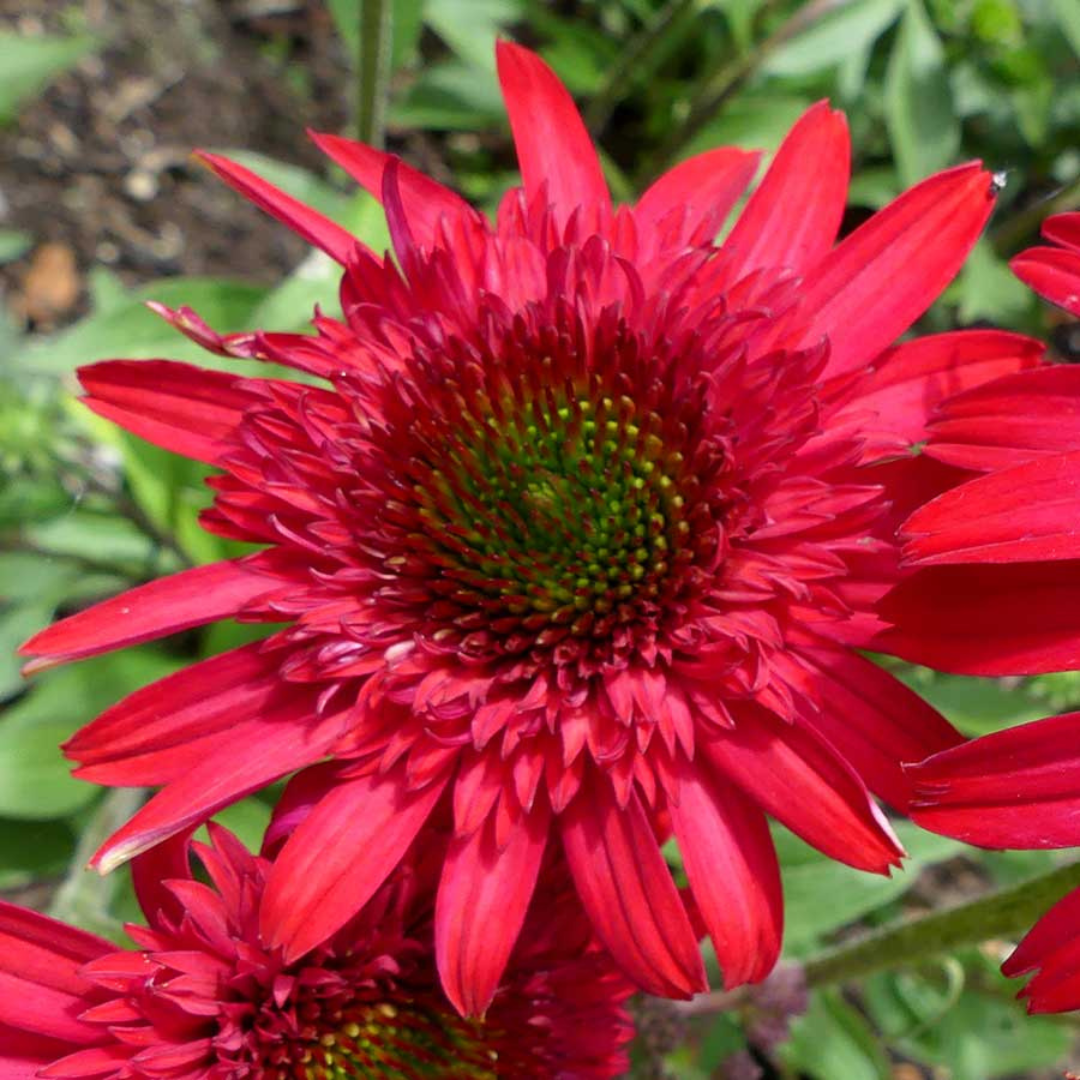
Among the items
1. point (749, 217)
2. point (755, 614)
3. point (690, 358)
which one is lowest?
point (755, 614)

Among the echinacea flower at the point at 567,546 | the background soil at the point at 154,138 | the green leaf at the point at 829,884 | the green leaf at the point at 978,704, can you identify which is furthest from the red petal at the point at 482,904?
the background soil at the point at 154,138

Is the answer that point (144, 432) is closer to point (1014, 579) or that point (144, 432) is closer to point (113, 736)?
point (113, 736)

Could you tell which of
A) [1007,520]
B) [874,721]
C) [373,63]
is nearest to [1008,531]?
[1007,520]

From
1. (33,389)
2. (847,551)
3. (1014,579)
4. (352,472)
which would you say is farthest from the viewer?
(33,389)

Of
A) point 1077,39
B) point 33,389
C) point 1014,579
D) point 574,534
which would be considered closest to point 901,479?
point 1014,579

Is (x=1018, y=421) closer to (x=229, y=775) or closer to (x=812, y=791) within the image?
(x=812, y=791)

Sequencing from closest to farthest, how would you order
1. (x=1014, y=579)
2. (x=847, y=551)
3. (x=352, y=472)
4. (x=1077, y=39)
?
(x=1014, y=579) < (x=847, y=551) < (x=352, y=472) < (x=1077, y=39)

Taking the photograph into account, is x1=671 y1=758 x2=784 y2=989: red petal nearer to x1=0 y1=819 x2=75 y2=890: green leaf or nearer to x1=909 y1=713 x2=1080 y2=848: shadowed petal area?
x1=909 y1=713 x2=1080 y2=848: shadowed petal area
